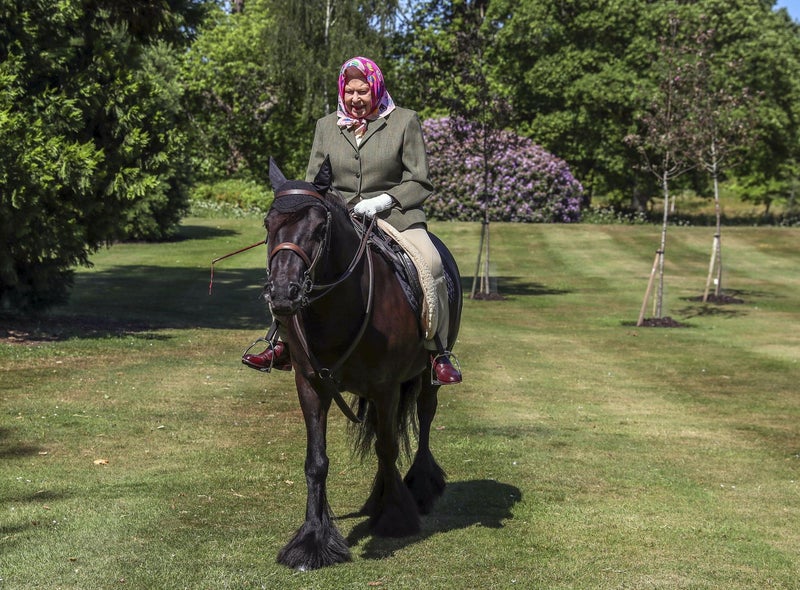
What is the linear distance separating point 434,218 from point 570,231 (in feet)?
24.8

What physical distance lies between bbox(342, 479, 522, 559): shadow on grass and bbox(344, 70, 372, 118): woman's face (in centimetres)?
319

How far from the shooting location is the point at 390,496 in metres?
8.56

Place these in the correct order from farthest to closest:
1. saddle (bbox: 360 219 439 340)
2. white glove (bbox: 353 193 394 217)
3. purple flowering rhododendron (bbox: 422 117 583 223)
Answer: purple flowering rhododendron (bbox: 422 117 583 223) < saddle (bbox: 360 219 439 340) < white glove (bbox: 353 193 394 217)

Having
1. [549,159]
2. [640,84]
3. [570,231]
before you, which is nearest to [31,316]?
[570,231]

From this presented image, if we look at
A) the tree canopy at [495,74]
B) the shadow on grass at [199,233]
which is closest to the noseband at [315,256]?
the tree canopy at [495,74]

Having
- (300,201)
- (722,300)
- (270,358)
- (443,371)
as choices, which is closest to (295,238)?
(300,201)

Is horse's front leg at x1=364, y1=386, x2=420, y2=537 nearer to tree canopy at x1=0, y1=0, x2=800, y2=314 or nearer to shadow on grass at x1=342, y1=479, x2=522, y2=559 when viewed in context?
shadow on grass at x1=342, y1=479, x2=522, y2=559

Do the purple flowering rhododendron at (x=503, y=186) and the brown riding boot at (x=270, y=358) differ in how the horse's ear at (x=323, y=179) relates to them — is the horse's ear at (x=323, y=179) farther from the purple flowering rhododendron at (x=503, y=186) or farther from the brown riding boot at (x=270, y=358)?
the purple flowering rhododendron at (x=503, y=186)

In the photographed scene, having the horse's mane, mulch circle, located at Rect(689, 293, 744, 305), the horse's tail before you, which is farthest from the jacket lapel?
mulch circle, located at Rect(689, 293, 744, 305)

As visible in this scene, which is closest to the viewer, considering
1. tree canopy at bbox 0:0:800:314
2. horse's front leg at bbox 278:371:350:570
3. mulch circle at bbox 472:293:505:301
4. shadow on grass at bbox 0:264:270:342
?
horse's front leg at bbox 278:371:350:570

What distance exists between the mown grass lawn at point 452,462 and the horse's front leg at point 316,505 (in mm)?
183

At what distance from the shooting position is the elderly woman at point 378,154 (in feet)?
28.3

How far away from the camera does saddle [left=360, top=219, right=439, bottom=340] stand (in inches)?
330

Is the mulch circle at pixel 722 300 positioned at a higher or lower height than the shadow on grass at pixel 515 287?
higher
